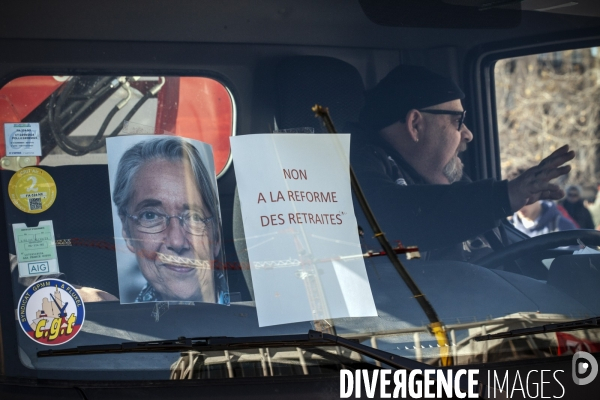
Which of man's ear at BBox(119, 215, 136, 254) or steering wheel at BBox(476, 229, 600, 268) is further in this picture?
steering wheel at BBox(476, 229, 600, 268)

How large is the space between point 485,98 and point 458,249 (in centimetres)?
49

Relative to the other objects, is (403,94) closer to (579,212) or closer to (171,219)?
(579,212)

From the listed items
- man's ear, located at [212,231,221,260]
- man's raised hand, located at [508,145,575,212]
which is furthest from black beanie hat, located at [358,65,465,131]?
man's ear, located at [212,231,221,260]

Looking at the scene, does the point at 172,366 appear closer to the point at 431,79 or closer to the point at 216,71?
the point at 216,71

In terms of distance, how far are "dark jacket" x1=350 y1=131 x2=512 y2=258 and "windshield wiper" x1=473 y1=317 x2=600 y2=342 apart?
0.30 m

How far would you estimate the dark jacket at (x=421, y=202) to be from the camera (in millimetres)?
2443

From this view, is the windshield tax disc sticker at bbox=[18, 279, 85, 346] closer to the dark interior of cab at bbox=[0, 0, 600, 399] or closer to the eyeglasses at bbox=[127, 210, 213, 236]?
the dark interior of cab at bbox=[0, 0, 600, 399]

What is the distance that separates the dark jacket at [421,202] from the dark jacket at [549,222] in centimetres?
12

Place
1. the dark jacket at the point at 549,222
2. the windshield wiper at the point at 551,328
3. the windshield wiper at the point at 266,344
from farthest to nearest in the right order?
the dark jacket at the point at 549,222
the windshield wiper at the point at 551,328
the windshield wiper at the point at 266,344

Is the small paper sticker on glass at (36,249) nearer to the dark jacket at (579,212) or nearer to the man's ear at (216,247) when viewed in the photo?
the man's ear at (216,247)

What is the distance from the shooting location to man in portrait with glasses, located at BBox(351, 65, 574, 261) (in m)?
2.45

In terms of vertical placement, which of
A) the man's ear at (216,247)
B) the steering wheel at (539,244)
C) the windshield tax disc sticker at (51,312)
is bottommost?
the windshield tax disc sticker at (51,312)

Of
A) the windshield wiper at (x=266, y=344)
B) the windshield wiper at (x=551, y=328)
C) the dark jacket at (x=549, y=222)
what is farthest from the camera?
the dark jacket at (x=549, y=222)

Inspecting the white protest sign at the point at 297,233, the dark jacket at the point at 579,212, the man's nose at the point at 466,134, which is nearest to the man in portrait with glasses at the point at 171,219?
the white protest sign at the point at 297,233
